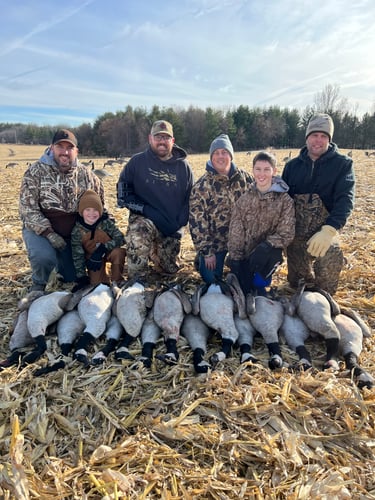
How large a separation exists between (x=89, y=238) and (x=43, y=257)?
0.66 meters

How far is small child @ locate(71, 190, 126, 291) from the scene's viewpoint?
209 inches

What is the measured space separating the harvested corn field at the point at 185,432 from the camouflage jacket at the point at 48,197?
6.39 feet

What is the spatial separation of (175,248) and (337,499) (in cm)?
399

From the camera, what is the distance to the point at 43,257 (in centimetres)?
534

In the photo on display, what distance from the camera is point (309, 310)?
13.7 ft

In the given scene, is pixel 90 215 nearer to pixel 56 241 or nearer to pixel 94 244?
pixel 94 244

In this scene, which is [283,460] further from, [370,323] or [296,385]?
[370,323]

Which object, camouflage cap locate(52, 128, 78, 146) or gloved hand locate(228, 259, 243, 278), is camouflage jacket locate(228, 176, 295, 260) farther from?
camouflage cap locate(52, 128, 78, 146)

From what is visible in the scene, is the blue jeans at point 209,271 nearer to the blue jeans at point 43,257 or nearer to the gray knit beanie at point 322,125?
the blue jeans at point 43,257

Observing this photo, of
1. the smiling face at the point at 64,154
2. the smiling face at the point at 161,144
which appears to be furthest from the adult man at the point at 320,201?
the smiling face at the point at 64,154

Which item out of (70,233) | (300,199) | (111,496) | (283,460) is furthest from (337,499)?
(70,233)

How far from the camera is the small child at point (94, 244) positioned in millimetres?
5309

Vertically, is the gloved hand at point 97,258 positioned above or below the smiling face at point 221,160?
below

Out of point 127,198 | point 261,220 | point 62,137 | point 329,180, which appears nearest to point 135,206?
point 127,198
